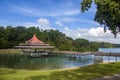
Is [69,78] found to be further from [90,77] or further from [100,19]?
[100,19]

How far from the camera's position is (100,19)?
18.0 metres

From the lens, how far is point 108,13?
55.4 ft

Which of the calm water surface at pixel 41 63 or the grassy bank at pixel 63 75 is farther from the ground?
the grassy bank at pixel 63 75

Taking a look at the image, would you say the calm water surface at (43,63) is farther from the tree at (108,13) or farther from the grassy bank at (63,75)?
the tree at (108,13)

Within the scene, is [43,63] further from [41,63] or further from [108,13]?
[108,13]

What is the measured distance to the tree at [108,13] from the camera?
14.8 meters

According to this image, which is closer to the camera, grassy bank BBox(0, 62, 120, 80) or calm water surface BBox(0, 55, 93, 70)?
grassy bank BBox(0, 62, 120, 80)

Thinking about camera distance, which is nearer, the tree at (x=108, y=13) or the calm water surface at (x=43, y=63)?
the tree at (x=108, y=13)

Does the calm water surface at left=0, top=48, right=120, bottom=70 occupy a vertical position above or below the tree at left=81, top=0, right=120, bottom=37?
below

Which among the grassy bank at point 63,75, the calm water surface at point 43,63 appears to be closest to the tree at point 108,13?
the grassy bank at point 63,75

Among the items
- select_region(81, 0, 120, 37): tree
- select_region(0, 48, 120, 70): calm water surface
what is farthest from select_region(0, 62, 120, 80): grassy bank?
select_region(0, 48, 120, 70): calm water surface

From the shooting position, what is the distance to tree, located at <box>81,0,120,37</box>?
14.8 meters

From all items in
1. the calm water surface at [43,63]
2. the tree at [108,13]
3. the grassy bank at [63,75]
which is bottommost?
the calm water surface at [43,63]

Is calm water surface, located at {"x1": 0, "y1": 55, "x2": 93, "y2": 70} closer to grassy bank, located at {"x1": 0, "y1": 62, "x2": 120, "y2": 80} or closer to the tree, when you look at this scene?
grassy bank, located at {"x1": 0, "y1": 62, "x2": 120, "y2": 80}
